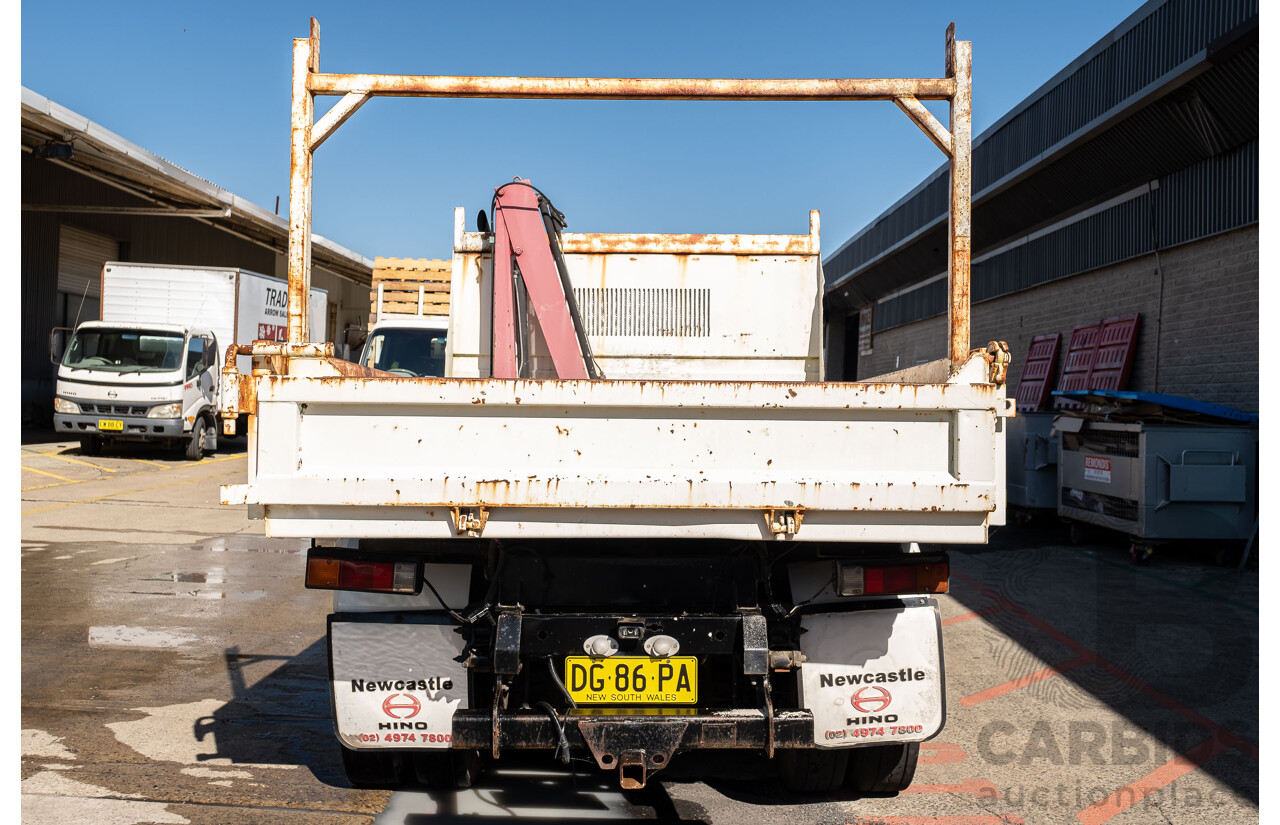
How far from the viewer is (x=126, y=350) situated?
1705 centimetres

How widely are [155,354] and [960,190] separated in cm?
1681

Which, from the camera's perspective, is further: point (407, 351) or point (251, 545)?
point (251, 545)

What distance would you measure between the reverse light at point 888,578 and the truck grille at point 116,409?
53.4ft

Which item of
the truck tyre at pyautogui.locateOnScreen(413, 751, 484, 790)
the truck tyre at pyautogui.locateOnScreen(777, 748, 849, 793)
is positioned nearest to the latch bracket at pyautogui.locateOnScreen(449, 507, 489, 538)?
the truck tyre at pyautogui.locateOnScreen(413, 751, 484, 790)

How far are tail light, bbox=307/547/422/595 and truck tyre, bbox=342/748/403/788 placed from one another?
810mm

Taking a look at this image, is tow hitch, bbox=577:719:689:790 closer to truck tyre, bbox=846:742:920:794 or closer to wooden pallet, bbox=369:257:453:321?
truck tyre, bbox=846:742:920:794

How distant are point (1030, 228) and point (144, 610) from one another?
16045mm

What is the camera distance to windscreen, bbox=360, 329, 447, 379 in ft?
29.9

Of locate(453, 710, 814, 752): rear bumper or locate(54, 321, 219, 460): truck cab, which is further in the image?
locate(54, 321, 219, 460): truck cab

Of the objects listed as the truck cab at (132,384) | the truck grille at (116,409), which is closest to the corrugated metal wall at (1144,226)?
the truck cab at (132,384)

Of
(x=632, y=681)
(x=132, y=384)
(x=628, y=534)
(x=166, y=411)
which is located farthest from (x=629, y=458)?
(x=132, y=384)

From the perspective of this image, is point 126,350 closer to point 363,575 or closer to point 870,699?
point 363,575

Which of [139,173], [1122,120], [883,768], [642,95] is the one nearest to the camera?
[883,768]

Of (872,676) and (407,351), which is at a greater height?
(407,351)
